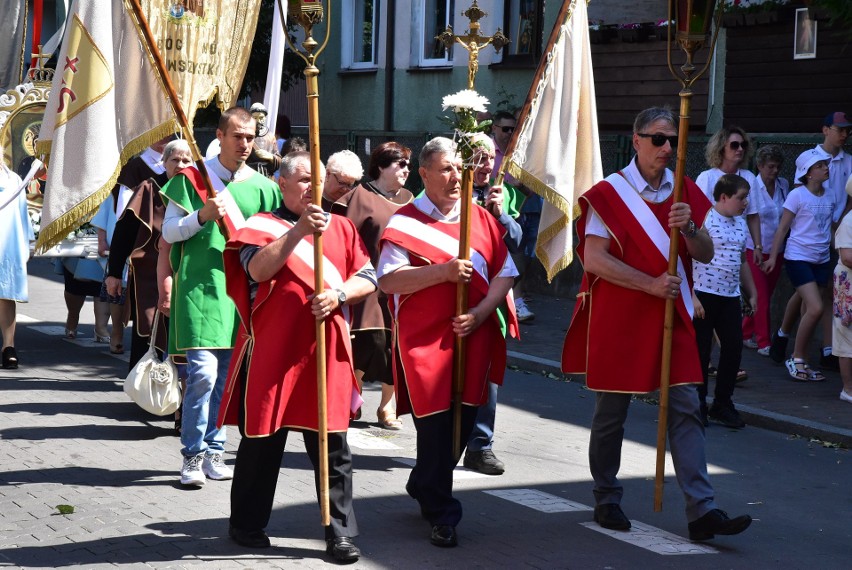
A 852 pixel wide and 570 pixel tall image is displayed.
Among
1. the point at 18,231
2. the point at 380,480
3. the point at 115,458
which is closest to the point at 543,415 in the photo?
the point at 380,480

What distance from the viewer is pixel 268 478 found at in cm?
593

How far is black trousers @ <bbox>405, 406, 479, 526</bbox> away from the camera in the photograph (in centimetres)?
607

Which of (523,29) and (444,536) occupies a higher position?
(523,29)

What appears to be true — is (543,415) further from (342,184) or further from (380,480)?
(342,184)

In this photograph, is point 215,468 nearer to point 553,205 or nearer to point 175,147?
point 175,147

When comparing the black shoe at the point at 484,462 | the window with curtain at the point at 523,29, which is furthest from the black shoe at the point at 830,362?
the window with curtain at the point at 523,29

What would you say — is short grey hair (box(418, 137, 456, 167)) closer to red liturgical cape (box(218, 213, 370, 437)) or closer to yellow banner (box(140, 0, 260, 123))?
red liturgical cape (box(218, 213, 370, 437))

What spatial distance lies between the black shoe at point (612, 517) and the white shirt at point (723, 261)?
290cm

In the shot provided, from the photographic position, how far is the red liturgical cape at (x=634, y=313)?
20.4 feet

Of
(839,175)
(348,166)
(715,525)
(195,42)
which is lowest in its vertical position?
(715,525)

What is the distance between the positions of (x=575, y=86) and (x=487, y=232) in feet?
5.67

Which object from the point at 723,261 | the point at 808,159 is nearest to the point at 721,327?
the point at 723,261

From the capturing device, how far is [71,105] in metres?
6.88

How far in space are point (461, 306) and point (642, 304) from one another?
2.83 ft
